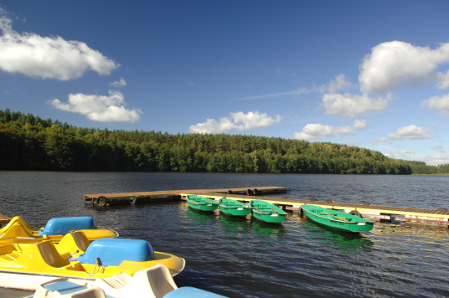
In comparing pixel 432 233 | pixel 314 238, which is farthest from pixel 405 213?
pixel 314 238

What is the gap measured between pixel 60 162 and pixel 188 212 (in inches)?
3195

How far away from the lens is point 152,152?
11450cm

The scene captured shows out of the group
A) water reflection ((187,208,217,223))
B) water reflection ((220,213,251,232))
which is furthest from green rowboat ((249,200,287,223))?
water reflection ((187,208,217,223))

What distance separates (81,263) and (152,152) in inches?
4303

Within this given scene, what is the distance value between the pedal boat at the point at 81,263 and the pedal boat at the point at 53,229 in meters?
2.01

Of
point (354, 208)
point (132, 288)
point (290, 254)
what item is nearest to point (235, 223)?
point (290, 254)

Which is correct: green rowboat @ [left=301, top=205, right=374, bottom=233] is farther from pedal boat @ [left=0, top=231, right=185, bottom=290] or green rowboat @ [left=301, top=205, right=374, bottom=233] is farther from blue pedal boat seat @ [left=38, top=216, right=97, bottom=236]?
blue pedal boat seat @ [left=38, top=216, right=97, bottom=236]

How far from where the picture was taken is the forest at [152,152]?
86062mm

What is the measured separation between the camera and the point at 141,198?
91.6 feet

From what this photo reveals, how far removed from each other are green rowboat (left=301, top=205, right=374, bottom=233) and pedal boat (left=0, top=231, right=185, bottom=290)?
10.9 meters

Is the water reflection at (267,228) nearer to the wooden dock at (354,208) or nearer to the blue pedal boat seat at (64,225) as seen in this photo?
the wooden dock at (354,208)

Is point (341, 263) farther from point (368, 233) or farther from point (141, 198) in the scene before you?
point (141, 198)

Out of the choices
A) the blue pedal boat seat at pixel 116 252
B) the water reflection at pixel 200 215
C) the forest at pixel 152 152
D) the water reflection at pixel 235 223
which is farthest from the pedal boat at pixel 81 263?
the forest at pixel 152 152

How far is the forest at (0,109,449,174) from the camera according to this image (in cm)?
8606
